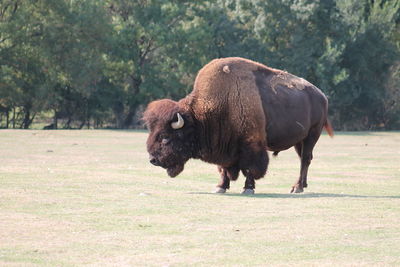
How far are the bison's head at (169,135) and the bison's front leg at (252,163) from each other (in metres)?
1.05

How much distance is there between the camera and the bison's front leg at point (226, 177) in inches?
647

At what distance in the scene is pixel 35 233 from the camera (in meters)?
10.9

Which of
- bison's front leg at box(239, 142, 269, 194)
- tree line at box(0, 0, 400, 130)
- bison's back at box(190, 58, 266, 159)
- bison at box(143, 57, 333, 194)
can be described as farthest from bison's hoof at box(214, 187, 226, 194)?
tree line at box(0, 0, 400, 130)

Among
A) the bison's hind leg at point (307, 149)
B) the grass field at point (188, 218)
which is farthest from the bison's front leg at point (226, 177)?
the bison's hind leg at point (307, 149)

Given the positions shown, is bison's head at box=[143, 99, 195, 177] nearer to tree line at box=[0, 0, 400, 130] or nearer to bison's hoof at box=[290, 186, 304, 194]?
bison's hoof at box=[290, 186, 304, 194]

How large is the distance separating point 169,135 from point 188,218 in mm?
3819

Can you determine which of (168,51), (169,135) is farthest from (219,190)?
(168,51)

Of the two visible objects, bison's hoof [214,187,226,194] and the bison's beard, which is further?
bison's hoof [214,187,226,194]

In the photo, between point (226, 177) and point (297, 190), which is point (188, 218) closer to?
point (226, 177)

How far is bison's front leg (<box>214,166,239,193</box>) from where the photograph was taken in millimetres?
16444

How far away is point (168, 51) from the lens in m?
53.6

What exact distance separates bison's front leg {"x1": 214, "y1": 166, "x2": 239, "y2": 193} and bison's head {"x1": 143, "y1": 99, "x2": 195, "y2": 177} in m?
0.83

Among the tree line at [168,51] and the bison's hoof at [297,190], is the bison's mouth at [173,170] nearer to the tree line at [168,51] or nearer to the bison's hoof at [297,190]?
the bison's hoof at [297,190]


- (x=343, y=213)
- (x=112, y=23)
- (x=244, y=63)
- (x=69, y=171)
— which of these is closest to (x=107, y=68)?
(x=112, y=23)
